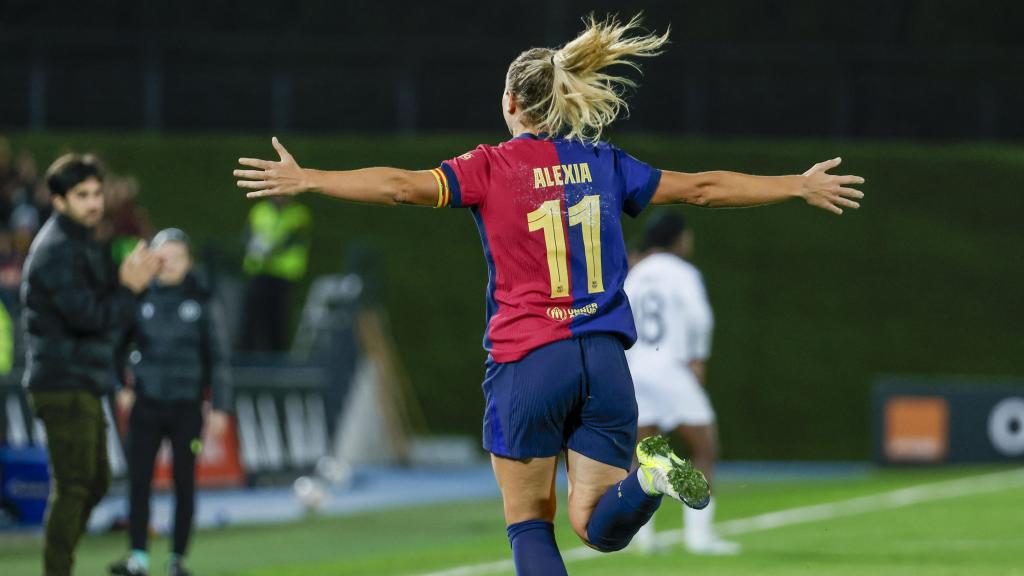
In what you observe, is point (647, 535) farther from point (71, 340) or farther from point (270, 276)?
point (270, 276)

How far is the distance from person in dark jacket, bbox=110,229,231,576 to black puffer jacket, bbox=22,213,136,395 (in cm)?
152

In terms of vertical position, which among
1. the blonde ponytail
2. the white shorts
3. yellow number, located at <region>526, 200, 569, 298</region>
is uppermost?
the blonde ponytail

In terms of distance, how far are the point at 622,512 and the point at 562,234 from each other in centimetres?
97

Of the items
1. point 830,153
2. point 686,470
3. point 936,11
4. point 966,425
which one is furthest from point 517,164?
point 936,11

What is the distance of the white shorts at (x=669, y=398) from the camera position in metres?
11.8

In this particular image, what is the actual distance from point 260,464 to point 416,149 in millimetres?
6928

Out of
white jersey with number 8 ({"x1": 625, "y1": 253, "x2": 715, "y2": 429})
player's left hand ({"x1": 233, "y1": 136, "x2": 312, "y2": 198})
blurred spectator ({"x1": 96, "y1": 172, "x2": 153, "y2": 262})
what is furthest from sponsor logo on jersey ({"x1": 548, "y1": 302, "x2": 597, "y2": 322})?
blurred spectator ({"x1": 96, "y1": 172, "x2": 153, "y2": 262})

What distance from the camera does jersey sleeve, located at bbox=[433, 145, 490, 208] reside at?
6.08m

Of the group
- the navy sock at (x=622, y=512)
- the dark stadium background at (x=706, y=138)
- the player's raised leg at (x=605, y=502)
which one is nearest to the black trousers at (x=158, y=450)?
the player's raised leg at (x=605, y=502)

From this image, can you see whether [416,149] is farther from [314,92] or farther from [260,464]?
[260,464]

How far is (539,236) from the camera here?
20.1 ft

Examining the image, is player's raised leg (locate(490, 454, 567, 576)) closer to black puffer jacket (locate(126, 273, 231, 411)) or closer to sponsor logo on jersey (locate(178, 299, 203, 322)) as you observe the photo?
black puffer jacket (locate(126, 273, 231, 411))

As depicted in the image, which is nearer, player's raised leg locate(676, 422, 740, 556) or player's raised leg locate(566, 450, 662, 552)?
player's raised leg locate(566, 450, 662, 552)

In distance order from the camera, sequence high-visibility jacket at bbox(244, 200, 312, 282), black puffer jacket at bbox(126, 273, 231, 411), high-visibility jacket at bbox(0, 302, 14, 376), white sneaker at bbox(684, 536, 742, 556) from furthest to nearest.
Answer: high-visibility jacket at bbox(244, 200, 312, 282), high-visibility jacket at bbox(0, 302, 14, 376), white sneaker at bbox(684, 536, 742, 556), black puffer jacket at bbox(126, 273, 231, 411)
